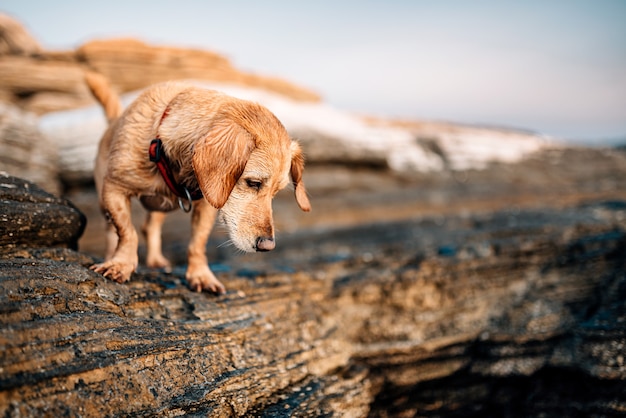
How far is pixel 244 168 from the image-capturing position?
326 centimetres

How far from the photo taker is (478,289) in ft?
19.0

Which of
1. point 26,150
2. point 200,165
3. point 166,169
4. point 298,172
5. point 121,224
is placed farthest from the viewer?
point 26,150

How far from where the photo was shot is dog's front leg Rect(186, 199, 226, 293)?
414cm

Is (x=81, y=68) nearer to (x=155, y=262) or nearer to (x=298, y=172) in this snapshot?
(x=155, y=262)

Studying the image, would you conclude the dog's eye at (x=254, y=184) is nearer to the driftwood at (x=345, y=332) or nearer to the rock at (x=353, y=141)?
the driftwood at (x=345, y=332)

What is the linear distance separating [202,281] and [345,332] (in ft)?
5.95

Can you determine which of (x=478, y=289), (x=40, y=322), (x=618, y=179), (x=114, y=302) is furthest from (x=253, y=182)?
(x=618, y=179)

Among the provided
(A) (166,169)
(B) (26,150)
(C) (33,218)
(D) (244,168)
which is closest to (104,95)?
(C) (33,218)

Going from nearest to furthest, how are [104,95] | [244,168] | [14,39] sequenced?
[244,168] < [104,95] < [14,39]

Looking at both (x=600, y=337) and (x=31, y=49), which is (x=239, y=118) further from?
(x=31, y=49)

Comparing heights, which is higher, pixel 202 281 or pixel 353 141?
pixel 353 141

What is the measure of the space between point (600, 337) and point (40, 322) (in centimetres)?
474

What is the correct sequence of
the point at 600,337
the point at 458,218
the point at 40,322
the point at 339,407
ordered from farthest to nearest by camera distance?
the point at 458,218 < the point at 600,337 < the point at 339,407 < the point at 40,322

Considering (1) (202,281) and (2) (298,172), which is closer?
(2) (298,172)
